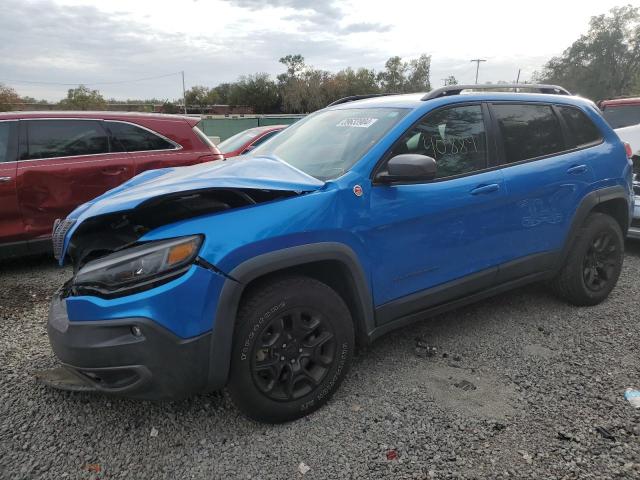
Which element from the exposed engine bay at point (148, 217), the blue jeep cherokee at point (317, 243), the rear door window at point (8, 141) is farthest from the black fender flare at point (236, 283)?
the rear door window at point (8, 141)

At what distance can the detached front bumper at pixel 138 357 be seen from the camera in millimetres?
2070

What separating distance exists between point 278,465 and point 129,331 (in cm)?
95

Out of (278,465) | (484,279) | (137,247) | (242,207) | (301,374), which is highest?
(242,207)

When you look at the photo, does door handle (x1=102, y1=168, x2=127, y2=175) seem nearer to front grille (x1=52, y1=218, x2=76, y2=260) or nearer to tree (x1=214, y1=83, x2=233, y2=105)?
front grille (x1=52, y1=218, x2=76, y2=260)

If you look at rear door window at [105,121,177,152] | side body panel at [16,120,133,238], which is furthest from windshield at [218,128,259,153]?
side body panel at [16,120,133,238]

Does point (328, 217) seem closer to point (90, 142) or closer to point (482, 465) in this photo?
point (482, 465)

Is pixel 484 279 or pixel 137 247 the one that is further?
pixel 484 279

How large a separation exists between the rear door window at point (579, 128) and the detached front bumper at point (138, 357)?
3250 millimetres

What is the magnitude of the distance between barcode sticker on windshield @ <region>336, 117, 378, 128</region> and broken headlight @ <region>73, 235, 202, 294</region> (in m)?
1.43

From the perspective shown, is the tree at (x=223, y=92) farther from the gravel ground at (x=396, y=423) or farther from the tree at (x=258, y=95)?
the gravel ground at (x=396, y=423)

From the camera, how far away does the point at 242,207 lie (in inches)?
92.0

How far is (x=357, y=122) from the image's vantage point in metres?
3.14

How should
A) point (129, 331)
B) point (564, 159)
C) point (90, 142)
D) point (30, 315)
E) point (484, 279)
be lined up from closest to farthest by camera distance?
point (129, 331) → point (484, 279) → point (564, 159) → point (30, 315) → point (90, 142)

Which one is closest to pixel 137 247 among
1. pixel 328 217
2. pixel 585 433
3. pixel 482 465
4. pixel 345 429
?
pixel 328 217
